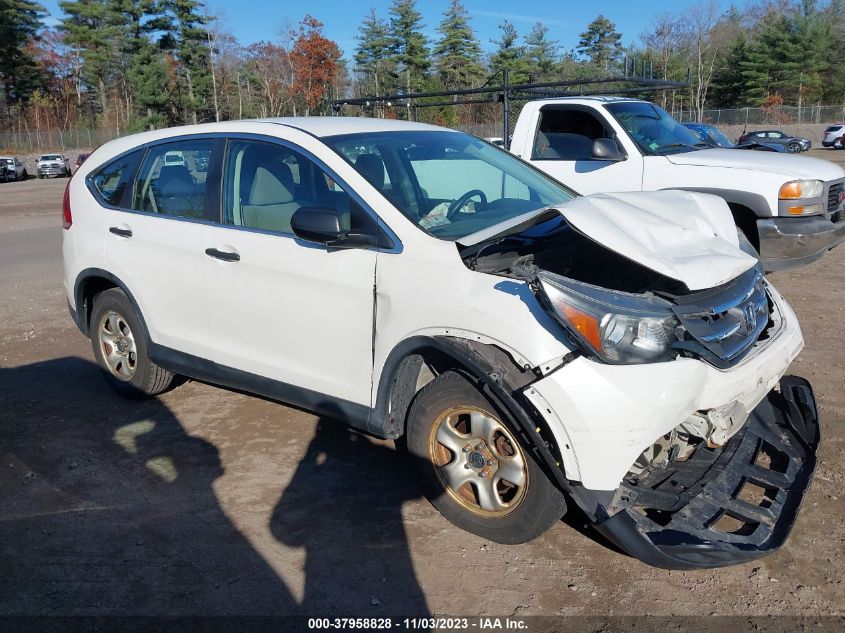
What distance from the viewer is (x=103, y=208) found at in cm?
502

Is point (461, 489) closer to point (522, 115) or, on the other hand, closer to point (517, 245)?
point (517, 245)

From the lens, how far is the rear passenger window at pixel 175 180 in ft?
14.6

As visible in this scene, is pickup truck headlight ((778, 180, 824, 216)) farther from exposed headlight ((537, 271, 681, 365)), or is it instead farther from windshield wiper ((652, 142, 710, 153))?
exposed headlight ((537, 271, 681, 365))

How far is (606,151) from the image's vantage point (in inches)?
301

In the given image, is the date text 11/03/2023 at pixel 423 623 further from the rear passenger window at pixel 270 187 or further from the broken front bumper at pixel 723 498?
the rear passenger window at pixel 270 187

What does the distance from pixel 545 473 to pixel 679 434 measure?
0.71 meters

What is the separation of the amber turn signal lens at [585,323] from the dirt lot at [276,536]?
1069mm

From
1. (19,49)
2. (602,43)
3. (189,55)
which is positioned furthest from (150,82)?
(602,43)

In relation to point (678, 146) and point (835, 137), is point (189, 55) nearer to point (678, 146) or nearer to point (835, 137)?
point (835, 137)

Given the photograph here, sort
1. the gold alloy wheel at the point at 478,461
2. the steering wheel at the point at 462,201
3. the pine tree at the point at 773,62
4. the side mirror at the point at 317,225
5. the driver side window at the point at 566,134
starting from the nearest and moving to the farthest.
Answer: the gold alloy wheel at the point at 478,461 < the side mirror at the point at 317,225 < the steering wheel at the point at 462,201 < the driver side window at the point at 566,134 < the pine tree at the point at 773,62

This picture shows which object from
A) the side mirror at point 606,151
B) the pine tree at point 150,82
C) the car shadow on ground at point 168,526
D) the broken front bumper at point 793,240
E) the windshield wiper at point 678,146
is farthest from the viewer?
the pine tree at point 150,82

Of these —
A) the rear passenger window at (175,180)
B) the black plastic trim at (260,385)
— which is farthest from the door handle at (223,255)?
the black plastic trim at (260,385)

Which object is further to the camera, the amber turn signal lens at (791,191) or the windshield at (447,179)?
the amber turn signal lens at (791,191)

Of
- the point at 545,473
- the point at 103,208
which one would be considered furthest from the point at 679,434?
the point at 103,208
